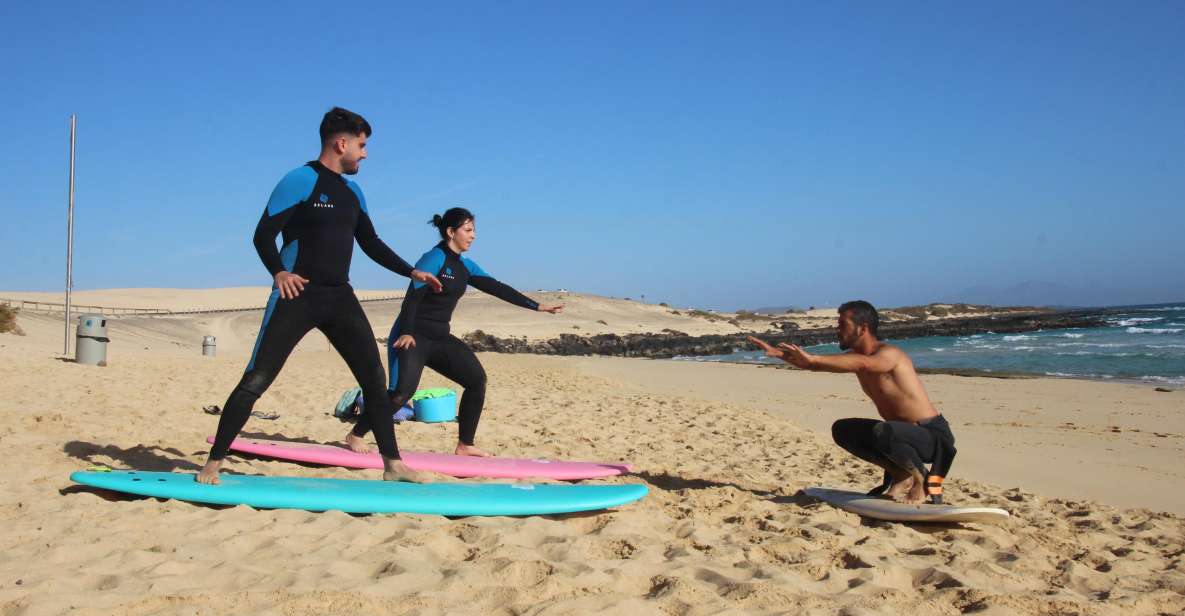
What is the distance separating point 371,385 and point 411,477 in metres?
0.60

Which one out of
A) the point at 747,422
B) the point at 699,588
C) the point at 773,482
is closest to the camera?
the point at 699,588

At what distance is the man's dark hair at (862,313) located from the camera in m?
4.85

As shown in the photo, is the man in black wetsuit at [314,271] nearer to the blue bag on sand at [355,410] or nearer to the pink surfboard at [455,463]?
the pink surfboard at [455,463]

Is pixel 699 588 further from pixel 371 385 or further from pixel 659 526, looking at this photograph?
pixel 371 385

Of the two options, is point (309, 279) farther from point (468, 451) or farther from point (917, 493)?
point (917, 493)

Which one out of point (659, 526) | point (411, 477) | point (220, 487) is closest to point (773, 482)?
point (659, 526)

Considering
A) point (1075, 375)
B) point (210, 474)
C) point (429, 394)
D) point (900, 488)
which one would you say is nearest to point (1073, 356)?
point (1075, 375)

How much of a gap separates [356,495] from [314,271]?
1.19 m

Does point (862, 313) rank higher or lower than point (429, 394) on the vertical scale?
higher

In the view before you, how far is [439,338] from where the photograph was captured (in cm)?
626

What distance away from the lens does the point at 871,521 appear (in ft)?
14.9

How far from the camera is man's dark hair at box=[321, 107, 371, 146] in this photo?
4.61m

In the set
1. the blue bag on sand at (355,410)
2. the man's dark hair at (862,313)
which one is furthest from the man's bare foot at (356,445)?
the man's dark hair at (862,313)

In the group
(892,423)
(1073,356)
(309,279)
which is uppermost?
(309,279)
